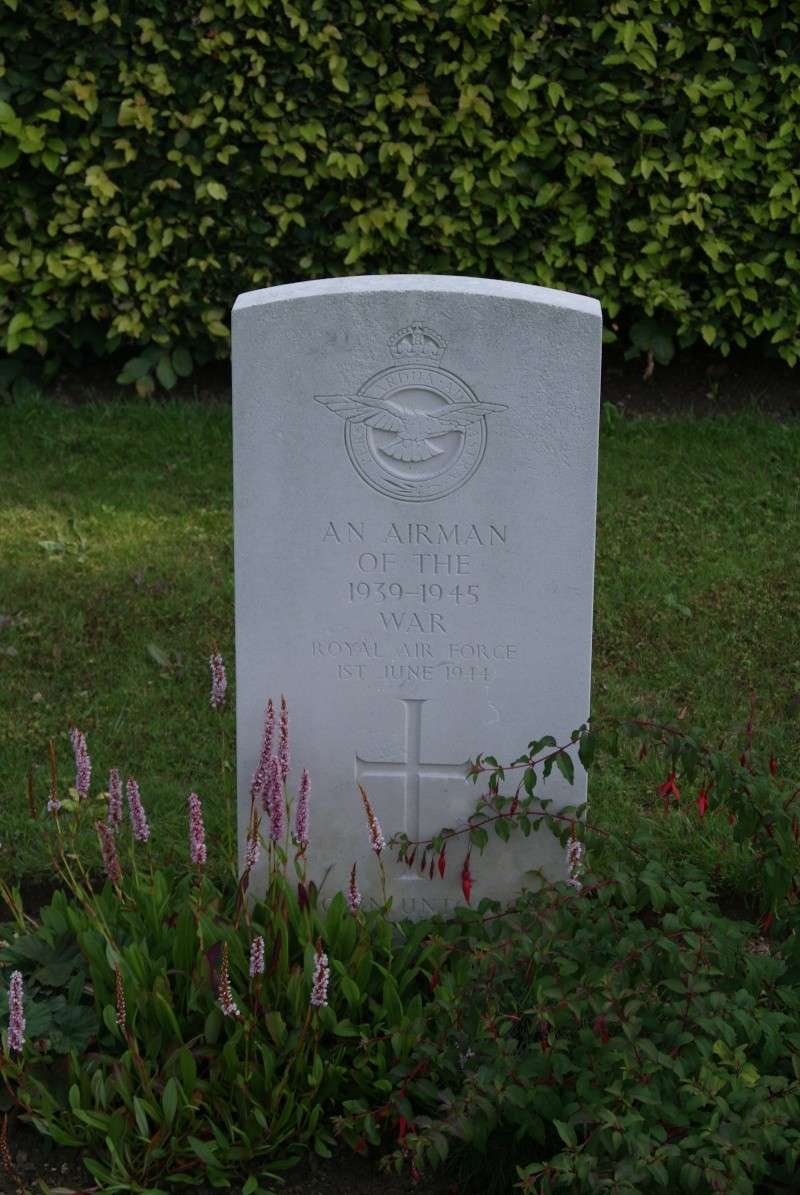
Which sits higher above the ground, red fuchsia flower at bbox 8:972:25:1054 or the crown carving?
the crown carving

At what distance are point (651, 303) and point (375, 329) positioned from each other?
392 centimetres

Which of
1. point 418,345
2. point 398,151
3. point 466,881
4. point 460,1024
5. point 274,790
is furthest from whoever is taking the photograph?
point 398,151

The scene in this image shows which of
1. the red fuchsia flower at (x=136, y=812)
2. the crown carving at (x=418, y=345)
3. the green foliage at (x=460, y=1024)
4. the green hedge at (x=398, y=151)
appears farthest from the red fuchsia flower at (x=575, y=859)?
the green hedge at (x=398, y=151)

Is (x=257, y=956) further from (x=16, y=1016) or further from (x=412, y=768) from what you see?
(x=412, y=768)

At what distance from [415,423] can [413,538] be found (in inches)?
10.4

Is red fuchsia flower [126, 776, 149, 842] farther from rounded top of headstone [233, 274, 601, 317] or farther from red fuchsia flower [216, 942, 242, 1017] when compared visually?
rounded top of headstone [233, 274, 601, 317]

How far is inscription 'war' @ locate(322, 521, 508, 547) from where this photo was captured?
349cm

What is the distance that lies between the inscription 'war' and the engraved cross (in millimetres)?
400

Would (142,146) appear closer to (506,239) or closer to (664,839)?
(506,239)

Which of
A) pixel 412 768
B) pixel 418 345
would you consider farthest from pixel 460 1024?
pixel 418 345

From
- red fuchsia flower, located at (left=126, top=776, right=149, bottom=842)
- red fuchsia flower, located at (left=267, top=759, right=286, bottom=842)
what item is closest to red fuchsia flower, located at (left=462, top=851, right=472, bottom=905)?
red fuchsia flower, located at (left=267, top=759, right=286, bottom=842)

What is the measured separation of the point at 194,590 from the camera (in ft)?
18.8

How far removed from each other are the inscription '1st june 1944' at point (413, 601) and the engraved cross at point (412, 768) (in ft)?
0.36

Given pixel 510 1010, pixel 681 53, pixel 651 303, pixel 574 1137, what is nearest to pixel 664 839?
pixel 510 1010
